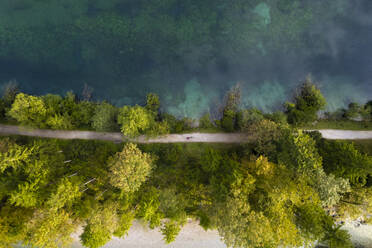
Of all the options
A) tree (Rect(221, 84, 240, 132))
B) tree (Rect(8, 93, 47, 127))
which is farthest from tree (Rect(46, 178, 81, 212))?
tree (Rect(221, 84, 240, 132))

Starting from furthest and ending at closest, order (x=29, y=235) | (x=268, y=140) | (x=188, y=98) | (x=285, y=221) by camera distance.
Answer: (x=188, y=98) → (x=268, y=140) → (x=29, y=235) → (x=285, y=221)

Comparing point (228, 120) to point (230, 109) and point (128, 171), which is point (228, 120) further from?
point (128, 171)

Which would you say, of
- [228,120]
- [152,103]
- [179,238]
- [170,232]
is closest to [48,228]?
[170,232]

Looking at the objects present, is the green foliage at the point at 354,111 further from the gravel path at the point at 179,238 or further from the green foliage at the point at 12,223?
the green foliage at the point at 12,223

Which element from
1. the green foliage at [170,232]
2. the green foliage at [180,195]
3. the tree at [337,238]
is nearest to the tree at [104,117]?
the green foliage at [180,195]

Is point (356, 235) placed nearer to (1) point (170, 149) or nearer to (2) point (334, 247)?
(2) point (334, 247)

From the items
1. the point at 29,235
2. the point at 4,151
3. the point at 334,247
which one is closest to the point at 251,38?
the point at 334,247
